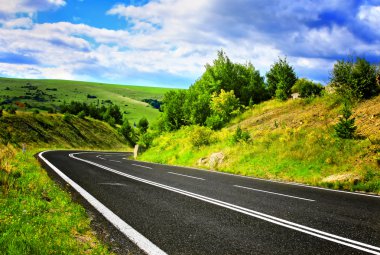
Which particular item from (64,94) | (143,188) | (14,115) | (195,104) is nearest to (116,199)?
(143,188)

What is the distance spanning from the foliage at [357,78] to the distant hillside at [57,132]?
49263 millimetres

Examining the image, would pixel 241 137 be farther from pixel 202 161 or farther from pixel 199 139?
pixel 199 139

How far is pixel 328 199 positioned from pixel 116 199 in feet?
19.5

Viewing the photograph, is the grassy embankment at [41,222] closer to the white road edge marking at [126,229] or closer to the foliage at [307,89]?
the white road edge marking at [126,229]

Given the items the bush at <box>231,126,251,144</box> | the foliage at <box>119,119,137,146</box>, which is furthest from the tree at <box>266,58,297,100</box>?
the foliage at <box>119,119,137,146</box>

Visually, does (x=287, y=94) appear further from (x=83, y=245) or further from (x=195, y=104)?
(x=83, y=245)

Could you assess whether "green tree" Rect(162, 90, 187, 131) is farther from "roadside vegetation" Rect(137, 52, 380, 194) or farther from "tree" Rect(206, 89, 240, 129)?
"tree" Rect(206, 89, 240, 129)

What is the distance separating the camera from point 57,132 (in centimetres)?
7450

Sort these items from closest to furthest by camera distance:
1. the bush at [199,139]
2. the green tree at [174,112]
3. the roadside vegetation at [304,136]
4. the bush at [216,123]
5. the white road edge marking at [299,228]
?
the white road edge marking at [299,228], the roadside vegetation at [304,136], the bush at [199,139], the bush at [216,123], the green tree at [174,112]

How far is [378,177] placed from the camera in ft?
37.4

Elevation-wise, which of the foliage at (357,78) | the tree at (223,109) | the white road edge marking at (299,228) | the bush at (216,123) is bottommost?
the white road edge marking at (299,228)

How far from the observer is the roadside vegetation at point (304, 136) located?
13258 millimetres

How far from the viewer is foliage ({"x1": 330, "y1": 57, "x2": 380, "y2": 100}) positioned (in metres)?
19.7

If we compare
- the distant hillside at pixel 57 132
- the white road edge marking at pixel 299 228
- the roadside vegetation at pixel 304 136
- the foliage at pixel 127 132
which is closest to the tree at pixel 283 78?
the roadside vegetation at pixel 304 136
